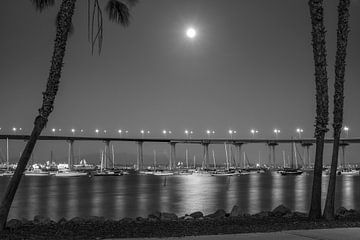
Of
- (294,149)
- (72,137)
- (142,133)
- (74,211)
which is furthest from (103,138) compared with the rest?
(74,211)

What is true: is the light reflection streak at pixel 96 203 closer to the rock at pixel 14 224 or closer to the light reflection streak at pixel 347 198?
the light reflection streak at pixel 347 198

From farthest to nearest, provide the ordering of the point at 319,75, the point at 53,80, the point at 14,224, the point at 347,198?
the point at 347,198
the point at 319,75
the point at 14,224
the point at 53,80

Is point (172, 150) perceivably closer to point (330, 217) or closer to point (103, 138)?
point (103, 138)

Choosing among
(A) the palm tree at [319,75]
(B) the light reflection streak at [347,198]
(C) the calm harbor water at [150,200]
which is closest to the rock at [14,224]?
(A) the palm tree at [319,75]

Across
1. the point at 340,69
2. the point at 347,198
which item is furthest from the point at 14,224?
the point at 347,198

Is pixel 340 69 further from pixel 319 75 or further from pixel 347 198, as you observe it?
pixel 347 198

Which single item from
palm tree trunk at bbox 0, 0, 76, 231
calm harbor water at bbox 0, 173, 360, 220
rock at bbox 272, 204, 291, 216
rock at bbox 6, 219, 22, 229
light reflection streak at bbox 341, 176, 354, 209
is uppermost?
palm tree trunk at bbox 0, 0, 76, 231

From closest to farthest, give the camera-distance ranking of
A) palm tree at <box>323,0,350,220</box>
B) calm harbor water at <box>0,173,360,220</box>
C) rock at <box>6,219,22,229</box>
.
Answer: rock at <box>6,219,22,229</box>, palm tree at <box>323,0,350,220</box>, calm harbor water at <box>0,173,360,220</box>

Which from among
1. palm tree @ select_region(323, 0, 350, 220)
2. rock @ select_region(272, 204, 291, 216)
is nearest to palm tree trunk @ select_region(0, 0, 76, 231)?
palm tree @ select_region(323, 0, 350, 220)

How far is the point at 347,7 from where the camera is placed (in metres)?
18.7

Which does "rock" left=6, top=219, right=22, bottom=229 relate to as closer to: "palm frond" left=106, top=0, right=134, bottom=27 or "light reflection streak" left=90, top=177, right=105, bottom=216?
"palm frond" left=106, top=0, right=134, bottom=27

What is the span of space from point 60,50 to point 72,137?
150 meters

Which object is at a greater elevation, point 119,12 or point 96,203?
point 119,12

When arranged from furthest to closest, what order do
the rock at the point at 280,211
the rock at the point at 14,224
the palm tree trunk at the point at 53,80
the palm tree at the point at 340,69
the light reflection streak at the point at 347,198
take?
1. the light reflection streak at the point at 347,198
2. the rock at the point at 280,211
3. the palm tree at the point at 340,69
4. the rock at the point at 14,224
5. the palm tree trunk at the point at 53,80
